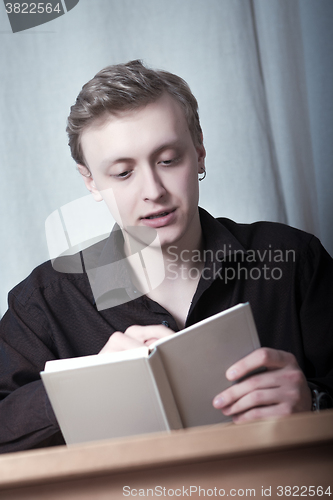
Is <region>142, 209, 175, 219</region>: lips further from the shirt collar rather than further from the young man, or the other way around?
the shirt collar

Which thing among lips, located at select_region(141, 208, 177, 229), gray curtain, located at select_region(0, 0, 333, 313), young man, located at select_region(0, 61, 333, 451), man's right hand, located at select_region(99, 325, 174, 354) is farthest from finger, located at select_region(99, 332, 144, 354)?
gray curtain, located at select_region(0, 0, 333, 313)

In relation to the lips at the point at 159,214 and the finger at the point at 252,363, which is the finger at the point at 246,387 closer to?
the finger at the point at 252,363

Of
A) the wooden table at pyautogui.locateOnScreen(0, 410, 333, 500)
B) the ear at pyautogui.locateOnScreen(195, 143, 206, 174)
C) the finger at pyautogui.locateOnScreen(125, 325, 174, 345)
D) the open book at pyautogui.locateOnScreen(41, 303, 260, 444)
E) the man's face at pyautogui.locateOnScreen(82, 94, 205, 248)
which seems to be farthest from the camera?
the ear at pyautogui.locateOnScreen(195, 143, 206, 174)

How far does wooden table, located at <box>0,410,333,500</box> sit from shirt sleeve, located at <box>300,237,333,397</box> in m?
0.39

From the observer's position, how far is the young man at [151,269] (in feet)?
2.63

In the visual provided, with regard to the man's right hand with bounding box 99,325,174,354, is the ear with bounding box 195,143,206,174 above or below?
above

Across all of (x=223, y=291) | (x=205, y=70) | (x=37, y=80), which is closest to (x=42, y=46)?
(x=37, y=80)

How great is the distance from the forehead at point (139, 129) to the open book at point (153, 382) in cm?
36

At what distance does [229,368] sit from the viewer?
632 mm

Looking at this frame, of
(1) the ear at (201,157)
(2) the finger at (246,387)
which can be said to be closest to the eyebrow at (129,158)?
(1) the ear at (201,157)

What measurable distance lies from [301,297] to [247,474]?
51cm

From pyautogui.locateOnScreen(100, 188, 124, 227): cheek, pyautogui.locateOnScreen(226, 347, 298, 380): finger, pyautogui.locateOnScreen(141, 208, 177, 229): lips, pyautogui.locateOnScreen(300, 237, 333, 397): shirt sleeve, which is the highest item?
pyautogui.locateOnScreen(100, 188, 124, 227): cheek

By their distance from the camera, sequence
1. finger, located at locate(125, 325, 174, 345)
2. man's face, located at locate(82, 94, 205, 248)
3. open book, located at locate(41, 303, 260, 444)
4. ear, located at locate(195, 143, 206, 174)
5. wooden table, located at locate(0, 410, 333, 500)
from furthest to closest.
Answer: ear, located at locate(195, 143, 206, 174)
man's face, located at locate(82, 94, 205, 248)
finger, located at locate(125, 325, 174, 345)
open book, located at locate(41, 303, 260, 444)
wooden table, located at locate(0, 410, 333, 500)

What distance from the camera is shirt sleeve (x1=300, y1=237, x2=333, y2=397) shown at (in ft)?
2.82
